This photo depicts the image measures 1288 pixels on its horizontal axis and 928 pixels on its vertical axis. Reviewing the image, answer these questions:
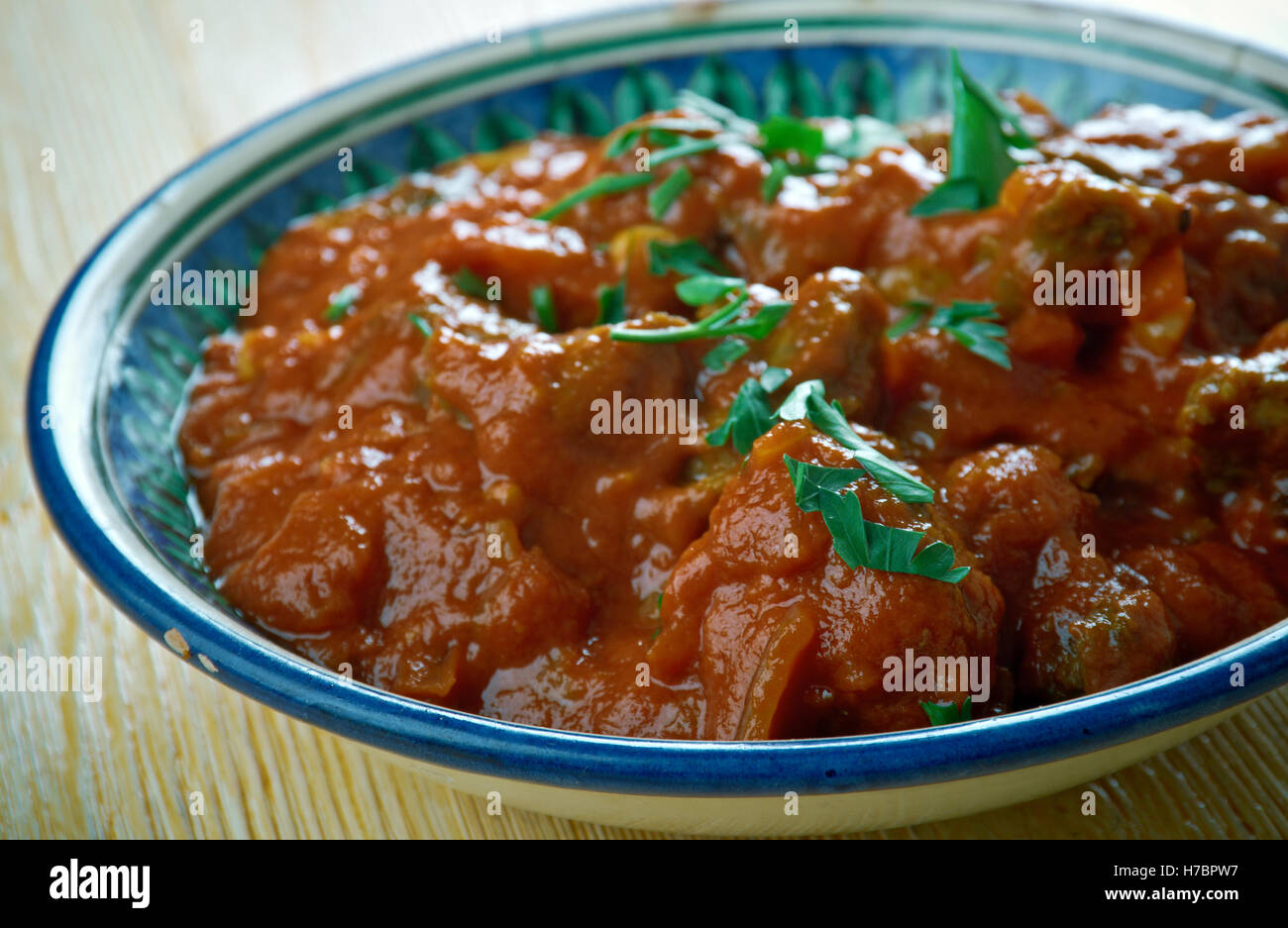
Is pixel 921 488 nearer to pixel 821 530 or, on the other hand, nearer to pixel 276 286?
pixel 821 530

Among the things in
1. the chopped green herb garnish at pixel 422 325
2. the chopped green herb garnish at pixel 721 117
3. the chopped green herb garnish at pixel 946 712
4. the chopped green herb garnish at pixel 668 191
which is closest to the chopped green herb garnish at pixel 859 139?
the chopped green herb garnish at pixel 721 117

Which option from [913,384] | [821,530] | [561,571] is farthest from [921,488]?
[561,571]

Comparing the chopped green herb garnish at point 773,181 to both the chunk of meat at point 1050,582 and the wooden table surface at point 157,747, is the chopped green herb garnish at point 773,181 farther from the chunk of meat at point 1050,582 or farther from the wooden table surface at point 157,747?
the wooden table surface at point 157,747

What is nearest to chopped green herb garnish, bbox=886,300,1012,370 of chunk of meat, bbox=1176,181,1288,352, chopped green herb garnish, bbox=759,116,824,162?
chunk of meat, bbox=1176,181,1288,352

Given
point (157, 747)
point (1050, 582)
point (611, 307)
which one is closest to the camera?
point (1050, 582)

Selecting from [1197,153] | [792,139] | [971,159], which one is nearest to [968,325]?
[971,159]

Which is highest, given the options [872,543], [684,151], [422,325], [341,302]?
[684,151]

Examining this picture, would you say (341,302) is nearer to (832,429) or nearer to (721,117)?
(721,117)
